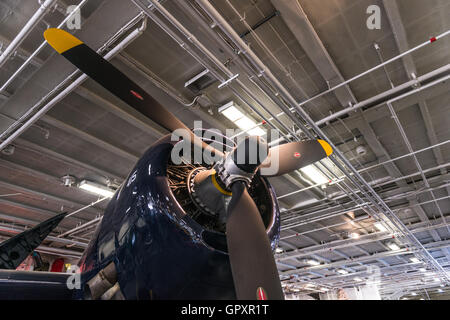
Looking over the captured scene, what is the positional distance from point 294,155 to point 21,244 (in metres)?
3.56

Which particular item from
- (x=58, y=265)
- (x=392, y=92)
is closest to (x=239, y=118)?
(x=392, y=92)

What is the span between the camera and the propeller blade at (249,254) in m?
1.38

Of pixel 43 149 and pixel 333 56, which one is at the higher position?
pixel 333 56

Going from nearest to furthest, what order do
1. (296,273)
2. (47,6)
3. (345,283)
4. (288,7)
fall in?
(47,6)
(288,7)
(296,273)
(345,283)

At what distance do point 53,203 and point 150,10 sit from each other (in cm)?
819

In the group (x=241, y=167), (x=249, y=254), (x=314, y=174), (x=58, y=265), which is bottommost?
(x=249, y=254)

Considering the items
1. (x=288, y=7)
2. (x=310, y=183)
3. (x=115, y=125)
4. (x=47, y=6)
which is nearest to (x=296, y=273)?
(x=310, y=183)

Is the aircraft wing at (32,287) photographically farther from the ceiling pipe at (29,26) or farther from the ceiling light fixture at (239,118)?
the ceiling light fixture at (239,118)

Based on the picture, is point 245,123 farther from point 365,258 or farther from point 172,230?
point 365,258

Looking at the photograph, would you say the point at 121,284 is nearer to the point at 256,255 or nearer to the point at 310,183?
the point at 256,255

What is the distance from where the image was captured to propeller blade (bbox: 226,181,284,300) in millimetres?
1384

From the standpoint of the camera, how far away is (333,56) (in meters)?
4.89

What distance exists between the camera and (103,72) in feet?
6.73

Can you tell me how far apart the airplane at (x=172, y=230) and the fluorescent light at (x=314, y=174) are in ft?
15.8
